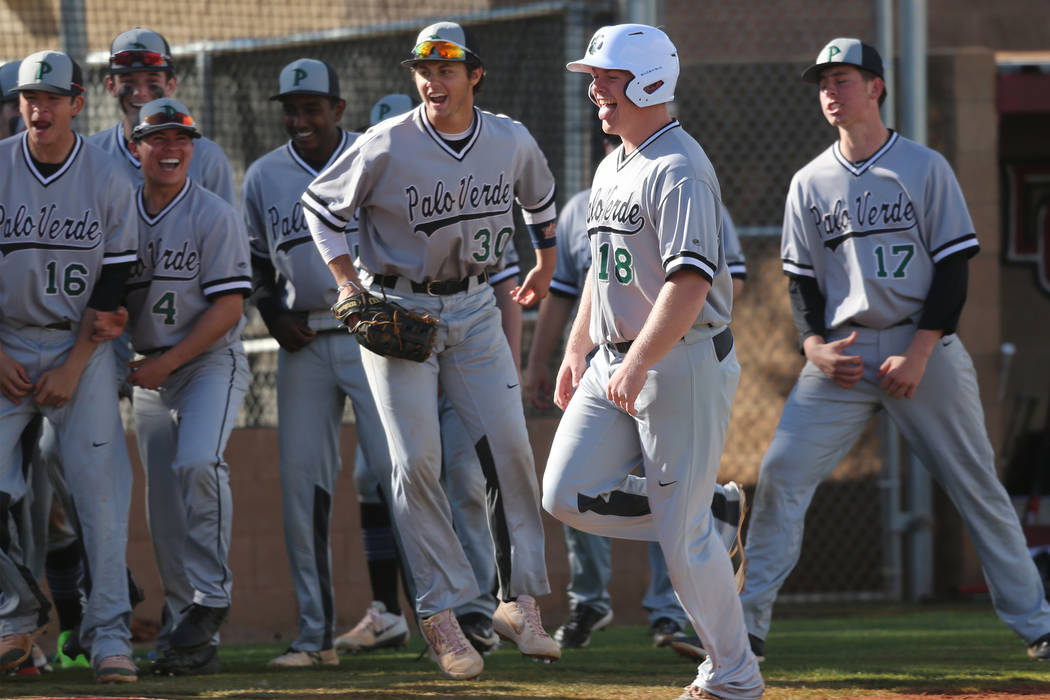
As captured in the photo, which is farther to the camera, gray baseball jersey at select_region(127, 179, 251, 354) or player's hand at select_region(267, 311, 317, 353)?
player's hand at select_region(267, 311, 317, 353)

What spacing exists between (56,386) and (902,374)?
2.83 metres

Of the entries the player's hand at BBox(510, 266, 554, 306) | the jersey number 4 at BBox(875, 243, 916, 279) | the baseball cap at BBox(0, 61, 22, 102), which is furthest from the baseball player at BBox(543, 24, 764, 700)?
the baseball cap at BBox(0, 61, 22, 102)

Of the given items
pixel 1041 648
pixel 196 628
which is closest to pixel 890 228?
pixel 1041 648

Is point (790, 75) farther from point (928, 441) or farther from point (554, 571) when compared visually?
point (928, 441)

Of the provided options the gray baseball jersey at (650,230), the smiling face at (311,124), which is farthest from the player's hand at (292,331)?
the gray baseball jersey at (650,230)

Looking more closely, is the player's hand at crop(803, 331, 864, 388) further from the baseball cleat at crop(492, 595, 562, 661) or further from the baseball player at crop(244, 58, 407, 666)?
the baseball player at crop(244, 58, 407, 666)

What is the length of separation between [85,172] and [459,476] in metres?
1.77

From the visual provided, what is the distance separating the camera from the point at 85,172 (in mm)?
4992

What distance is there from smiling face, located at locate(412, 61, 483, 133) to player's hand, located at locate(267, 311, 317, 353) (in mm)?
1115

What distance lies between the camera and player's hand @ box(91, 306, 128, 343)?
4.95 meters

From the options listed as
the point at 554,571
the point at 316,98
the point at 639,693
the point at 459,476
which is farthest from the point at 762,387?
the point at 639,693

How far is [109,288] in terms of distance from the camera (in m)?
4.98

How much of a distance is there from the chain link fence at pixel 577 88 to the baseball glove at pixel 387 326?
311 cm

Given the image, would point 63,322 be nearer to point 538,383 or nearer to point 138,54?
point 138,54
